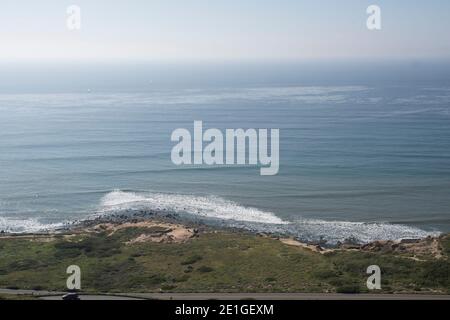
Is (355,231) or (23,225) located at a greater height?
(23,225)

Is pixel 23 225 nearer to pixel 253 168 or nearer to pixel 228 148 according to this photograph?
pixel 253 168

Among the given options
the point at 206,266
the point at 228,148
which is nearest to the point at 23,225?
the point at 206,266

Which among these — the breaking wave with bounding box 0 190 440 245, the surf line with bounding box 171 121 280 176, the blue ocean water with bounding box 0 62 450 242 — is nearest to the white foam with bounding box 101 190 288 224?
the breaking wave with bounding box 0 190 440 245

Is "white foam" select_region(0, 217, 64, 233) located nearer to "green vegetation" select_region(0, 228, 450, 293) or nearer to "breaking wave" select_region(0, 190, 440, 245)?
"breaking wave" select_region(0, 190, 440, 245)

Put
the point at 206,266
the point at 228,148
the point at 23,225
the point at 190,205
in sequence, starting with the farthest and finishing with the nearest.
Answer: the point at 228,148, the point at 190,205, the point at 23,225, the point at 206,266
